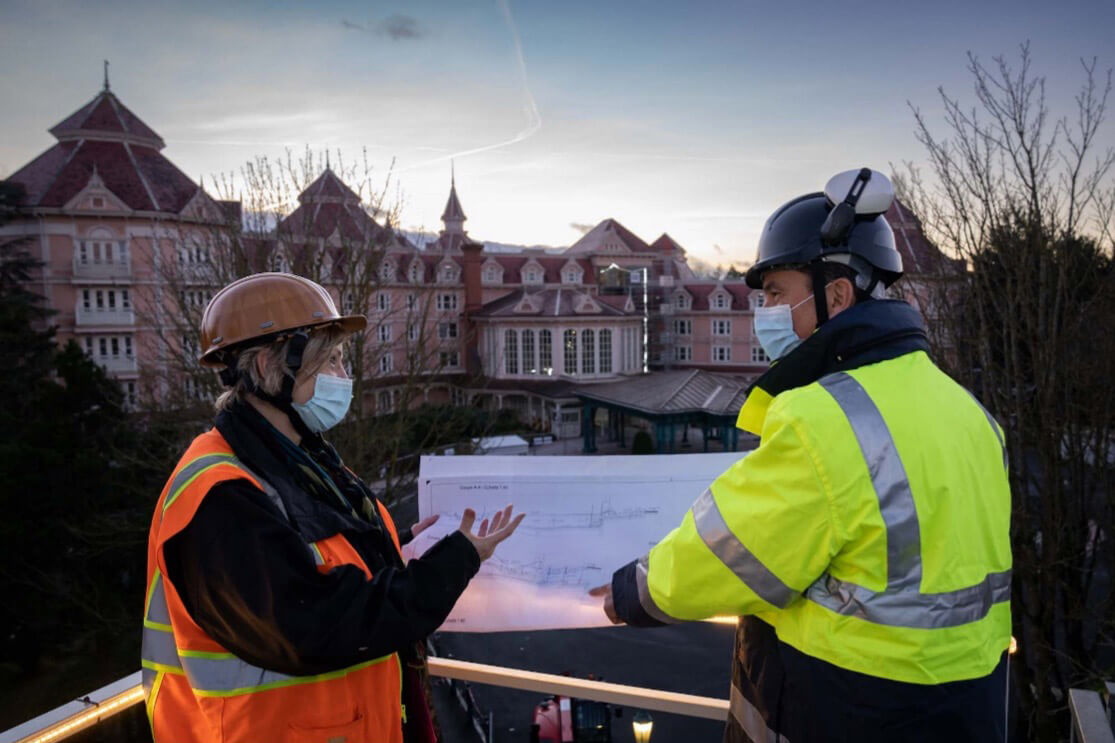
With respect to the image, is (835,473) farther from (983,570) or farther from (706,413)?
(706,413)

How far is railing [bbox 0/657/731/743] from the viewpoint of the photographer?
2.78 metres

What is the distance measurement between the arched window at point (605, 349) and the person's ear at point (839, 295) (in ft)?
133

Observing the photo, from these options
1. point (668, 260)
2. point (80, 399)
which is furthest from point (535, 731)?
point (668, 260)

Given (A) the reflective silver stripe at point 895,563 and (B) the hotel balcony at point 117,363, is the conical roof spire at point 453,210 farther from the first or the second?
(A) the reflective silver stripe at point 895,563

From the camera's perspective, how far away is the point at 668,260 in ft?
178

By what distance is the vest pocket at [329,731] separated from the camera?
199cm

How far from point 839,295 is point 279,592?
1792mm

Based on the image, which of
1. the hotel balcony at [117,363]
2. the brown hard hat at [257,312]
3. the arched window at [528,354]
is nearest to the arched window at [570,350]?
the arched window at [528,354]

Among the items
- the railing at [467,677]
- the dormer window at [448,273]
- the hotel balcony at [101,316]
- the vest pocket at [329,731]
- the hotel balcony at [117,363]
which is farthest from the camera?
the dormer window at [448,273]

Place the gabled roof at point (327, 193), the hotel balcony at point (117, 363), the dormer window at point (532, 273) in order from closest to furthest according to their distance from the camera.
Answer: the gabled roof at point (327, 193), the hotel balcony at point (117, 363), the dormer window at point (532, 273)

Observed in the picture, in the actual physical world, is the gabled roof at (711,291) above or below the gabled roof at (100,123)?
below

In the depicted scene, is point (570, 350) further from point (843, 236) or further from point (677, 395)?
point (843, 236)

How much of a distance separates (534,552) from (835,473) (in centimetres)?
152

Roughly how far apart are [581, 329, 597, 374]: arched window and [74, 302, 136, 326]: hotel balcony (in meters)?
22.4
